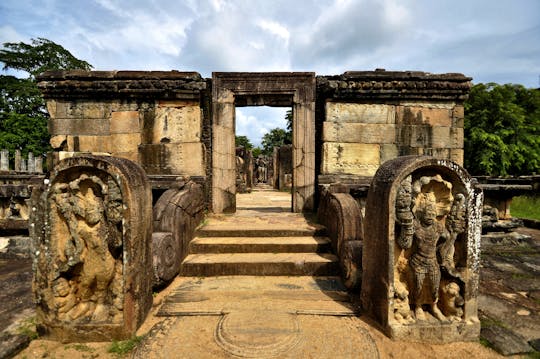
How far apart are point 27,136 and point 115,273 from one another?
2729cm

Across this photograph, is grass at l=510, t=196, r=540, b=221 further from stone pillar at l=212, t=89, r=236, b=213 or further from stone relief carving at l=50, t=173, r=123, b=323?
stone relief carving at l=50, t=173, r=123, b=323

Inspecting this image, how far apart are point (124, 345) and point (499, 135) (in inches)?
862

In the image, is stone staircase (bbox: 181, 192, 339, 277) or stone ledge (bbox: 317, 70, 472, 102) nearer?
stone staircase (bbox: 181, 192, 339, 277)

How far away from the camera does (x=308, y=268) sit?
3338 millimetres

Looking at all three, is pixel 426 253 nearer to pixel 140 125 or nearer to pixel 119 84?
pixel 140 125

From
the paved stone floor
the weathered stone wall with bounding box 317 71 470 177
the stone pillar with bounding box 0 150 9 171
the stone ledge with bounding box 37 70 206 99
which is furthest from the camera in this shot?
the stone pillar with bounding box 0 150 9 171

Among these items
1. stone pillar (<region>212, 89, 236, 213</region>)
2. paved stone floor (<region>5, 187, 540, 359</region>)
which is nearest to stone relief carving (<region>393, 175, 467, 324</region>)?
paved stone floor (<region>5, 187, 540, 359</region>)

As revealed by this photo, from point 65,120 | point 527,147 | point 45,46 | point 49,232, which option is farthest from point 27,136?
point 527,147

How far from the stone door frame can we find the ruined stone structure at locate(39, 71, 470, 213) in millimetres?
19

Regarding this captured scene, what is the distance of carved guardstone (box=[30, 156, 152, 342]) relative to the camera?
221 cm

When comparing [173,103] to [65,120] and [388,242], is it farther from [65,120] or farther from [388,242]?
[388,242]

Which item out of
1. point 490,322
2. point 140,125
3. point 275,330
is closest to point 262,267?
point 275,330

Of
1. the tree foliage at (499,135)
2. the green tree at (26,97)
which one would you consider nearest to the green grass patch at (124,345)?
the tree foliage at (499,135)

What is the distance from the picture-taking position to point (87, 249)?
2277mm
